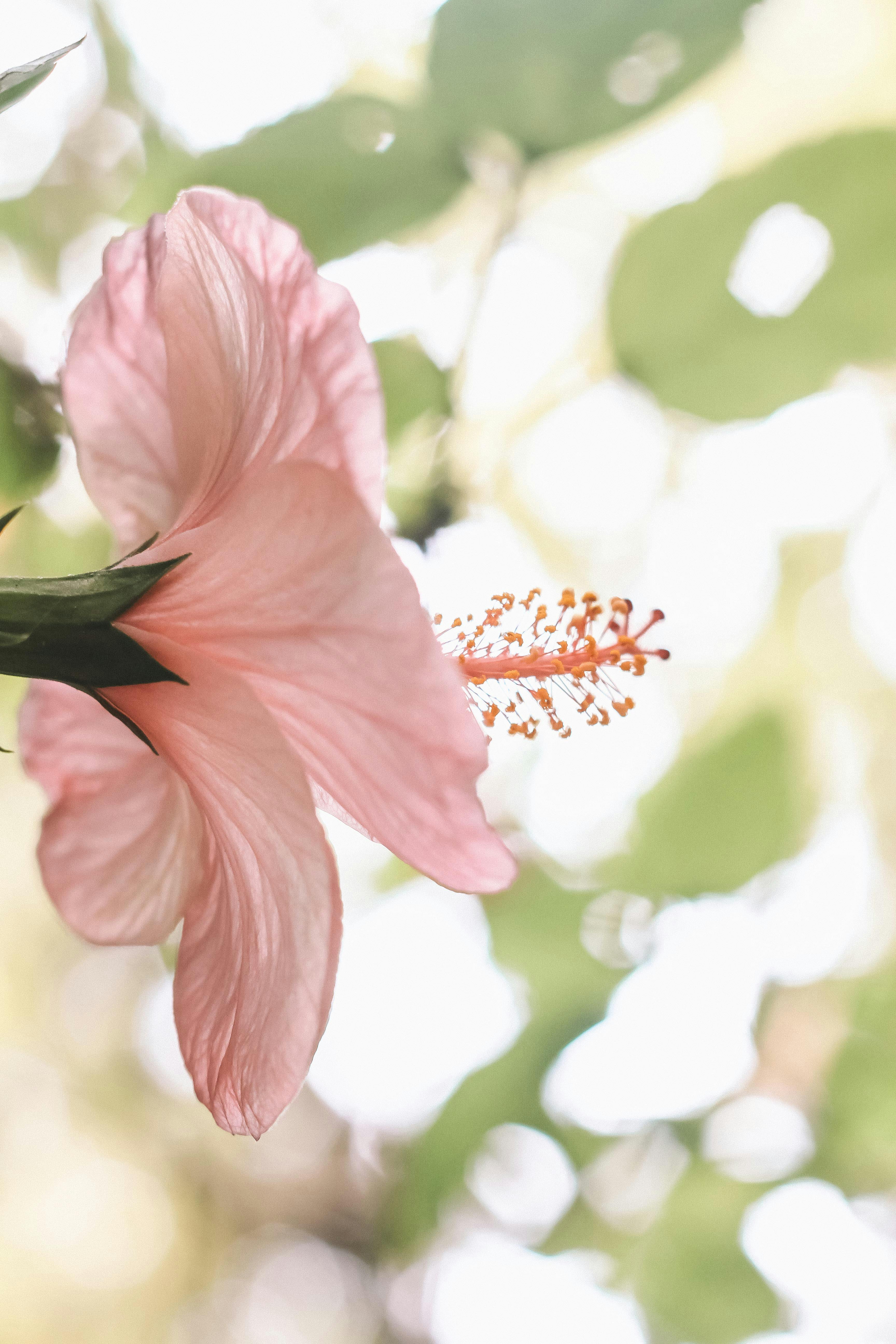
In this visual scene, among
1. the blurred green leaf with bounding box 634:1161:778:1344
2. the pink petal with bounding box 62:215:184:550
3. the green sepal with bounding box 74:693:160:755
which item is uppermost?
the pink petal with bounding box 62:215:184:550

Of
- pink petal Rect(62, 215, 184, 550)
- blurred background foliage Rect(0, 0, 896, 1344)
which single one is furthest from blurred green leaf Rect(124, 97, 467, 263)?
pink petal Rect(62, 215, 184, 550)

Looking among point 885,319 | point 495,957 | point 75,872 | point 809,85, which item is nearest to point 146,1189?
point 495,957

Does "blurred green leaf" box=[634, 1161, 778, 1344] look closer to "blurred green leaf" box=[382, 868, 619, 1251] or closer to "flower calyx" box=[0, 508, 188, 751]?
"blurred green leaf" box=[382, 868, 619, 1251]

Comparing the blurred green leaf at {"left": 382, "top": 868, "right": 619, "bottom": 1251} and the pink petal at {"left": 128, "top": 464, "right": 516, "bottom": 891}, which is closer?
the pink petal at {"left": 128, "top": 464, "right": 516, "bottom": 891}

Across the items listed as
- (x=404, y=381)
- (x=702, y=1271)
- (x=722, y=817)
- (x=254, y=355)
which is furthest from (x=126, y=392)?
(x=702, y=1271)

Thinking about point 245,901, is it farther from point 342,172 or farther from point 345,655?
point 342,172

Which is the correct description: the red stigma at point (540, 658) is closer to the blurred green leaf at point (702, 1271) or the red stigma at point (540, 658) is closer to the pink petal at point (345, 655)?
the pink petal at point (345, 655)
